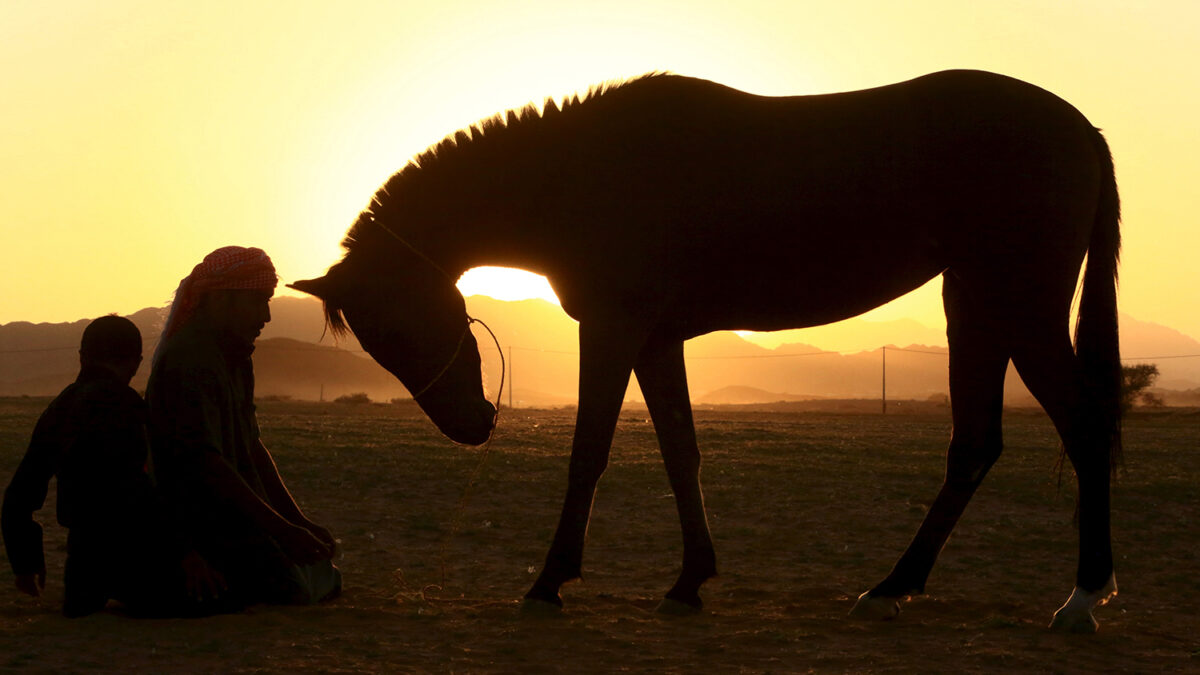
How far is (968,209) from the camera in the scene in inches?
217

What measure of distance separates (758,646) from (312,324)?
7913 inches

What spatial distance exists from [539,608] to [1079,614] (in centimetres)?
255

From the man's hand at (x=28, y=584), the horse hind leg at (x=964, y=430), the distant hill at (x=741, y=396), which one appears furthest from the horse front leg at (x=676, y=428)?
the distant hill at (x=741, y=396)

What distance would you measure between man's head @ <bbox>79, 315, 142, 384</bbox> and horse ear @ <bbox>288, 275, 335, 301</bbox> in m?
0.80

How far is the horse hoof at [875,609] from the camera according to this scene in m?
5.41

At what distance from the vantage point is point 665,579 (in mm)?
6629

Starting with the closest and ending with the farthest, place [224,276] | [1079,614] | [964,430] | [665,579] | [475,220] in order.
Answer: [1079,614]
[224,276]
[475,220]
[964,430]
[665,579]

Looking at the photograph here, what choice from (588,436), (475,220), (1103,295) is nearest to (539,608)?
(588,436)

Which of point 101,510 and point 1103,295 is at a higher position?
point 1103,295

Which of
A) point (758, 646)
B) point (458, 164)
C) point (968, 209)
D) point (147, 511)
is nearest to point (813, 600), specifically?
point (758, 646)

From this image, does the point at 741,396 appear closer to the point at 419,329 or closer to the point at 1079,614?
the point at 419,329

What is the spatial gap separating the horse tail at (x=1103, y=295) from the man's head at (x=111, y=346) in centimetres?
475

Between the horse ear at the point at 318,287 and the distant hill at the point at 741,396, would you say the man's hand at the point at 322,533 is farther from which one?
the distant hill at the point at 741,396

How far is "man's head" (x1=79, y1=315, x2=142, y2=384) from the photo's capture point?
5.01m
